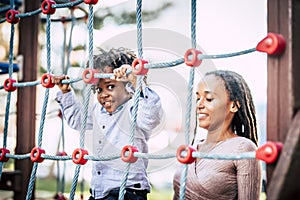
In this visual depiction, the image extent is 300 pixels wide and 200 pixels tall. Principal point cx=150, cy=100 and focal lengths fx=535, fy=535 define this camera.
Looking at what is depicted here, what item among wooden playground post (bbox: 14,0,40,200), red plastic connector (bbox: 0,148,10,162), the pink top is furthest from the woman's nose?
wooden playground post (bbox: 14,0,40,200)

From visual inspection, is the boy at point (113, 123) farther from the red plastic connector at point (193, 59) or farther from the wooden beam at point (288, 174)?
the wooden beam at point (288, 174)

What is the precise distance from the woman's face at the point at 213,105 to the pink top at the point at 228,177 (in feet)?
0.22

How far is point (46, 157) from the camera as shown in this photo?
1394 mm

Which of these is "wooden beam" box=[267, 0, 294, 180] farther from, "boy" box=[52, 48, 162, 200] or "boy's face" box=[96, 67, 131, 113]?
"boy's face" box=[96, 67, 131, 113]

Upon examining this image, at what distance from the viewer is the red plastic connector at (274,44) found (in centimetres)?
84

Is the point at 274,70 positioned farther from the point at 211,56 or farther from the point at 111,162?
the point at 111,162

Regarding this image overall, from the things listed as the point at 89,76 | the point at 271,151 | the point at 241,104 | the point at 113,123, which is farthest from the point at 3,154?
the point at 271,151

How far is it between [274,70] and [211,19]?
210 centimetres

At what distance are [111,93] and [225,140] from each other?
35 centimetres

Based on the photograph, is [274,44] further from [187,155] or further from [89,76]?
[89,76]

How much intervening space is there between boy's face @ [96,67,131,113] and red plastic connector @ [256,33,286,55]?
28.1 inches

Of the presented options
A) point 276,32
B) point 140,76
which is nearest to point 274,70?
point 276,32

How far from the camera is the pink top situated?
139 centimetres

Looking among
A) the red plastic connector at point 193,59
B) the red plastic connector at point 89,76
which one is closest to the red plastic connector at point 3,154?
the red plastic connector at point 89,76
